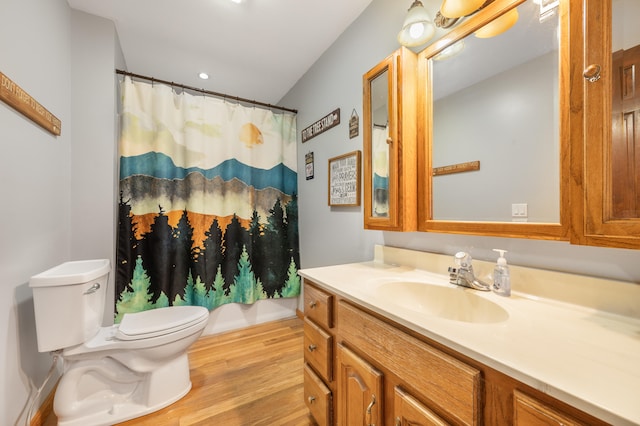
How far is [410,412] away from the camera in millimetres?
690

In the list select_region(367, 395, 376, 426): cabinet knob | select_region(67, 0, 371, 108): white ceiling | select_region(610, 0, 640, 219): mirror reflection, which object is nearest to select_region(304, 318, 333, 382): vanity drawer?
select_region(367, 395, 376, 426): cabinet knob

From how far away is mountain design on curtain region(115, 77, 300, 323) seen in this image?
191 cm

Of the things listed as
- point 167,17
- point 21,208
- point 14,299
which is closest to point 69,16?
point 167,17

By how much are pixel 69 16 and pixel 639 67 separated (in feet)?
9.34

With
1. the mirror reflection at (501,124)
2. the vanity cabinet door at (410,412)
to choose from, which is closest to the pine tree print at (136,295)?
the vanity cabinet door at (410,412)

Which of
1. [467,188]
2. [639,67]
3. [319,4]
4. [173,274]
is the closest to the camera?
[639,67]

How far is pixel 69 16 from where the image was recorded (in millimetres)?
1664

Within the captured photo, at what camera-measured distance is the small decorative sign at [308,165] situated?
7.56 feet

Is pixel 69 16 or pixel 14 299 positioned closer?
pixel 14 299

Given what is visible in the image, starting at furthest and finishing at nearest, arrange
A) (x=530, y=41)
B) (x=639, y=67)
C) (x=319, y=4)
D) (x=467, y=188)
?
(x=319, y=4), (x=467, y=188), (x=530, y=41), (x=639, y=67)

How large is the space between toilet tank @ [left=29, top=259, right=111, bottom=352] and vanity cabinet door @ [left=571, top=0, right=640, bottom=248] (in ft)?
6.43

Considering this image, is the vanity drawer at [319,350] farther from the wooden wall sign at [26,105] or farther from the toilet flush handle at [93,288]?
the wooden wall sign at [26,105]

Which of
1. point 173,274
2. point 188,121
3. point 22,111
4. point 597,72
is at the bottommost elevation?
point 173,274

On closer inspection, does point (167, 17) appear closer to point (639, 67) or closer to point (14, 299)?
point (14, 299)
